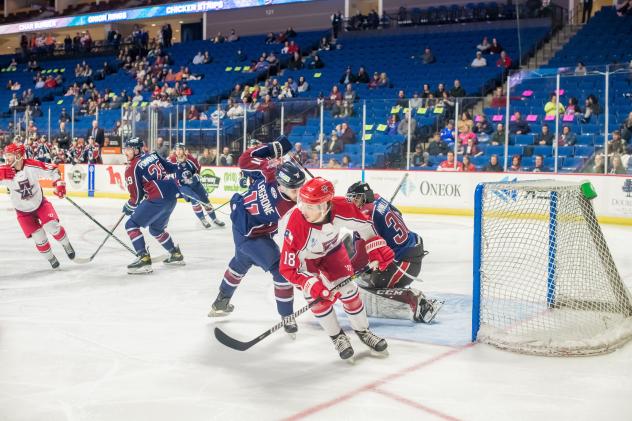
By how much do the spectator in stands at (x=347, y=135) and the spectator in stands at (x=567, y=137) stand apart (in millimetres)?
3450

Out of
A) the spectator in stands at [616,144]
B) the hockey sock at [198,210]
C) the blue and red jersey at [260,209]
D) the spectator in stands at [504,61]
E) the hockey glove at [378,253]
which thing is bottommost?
the hockey sock at [198,210]

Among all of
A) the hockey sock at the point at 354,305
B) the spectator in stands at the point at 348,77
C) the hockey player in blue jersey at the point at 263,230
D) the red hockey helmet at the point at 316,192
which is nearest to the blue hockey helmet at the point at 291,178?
the hockey player in blue jersey at the point at 263,230

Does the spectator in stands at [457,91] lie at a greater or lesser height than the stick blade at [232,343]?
greater

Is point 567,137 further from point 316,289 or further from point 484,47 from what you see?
point 316,289

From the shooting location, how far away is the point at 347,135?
13086mm

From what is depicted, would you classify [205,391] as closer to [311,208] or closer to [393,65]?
[311,208]

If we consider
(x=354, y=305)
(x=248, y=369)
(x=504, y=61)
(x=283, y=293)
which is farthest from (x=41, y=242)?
(x=504, y=61)

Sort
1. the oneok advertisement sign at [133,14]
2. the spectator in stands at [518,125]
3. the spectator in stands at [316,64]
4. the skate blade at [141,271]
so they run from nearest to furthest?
the skate blade at [141,271], the spectator in stands at [518,125], the spectator in stands at [316,64], the oneok advertisement sign at [133,14]

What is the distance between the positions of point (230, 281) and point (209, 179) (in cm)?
987

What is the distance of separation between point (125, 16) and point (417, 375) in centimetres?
2478

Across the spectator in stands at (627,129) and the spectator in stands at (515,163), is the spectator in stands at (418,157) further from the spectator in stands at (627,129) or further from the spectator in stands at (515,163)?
the spectator in stands at (627,129)

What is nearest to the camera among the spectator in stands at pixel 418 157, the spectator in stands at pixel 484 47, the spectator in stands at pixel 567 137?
the spectator in stands at pixel 567 137

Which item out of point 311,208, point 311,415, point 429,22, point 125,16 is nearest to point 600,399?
point 311,415

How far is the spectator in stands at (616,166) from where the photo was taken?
10.7m
